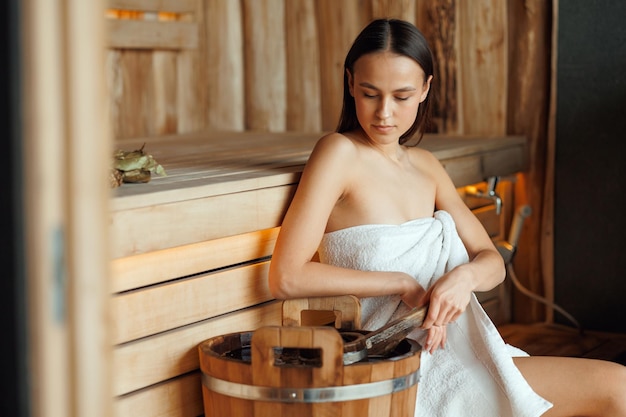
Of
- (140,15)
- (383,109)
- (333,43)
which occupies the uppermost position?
(140,15)

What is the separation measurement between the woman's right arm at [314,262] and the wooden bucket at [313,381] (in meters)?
0.27

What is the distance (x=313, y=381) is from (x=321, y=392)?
0.08 feet

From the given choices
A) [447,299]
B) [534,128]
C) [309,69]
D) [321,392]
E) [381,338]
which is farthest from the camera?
[309,69]

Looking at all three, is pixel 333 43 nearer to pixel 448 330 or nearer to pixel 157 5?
pixel 157 5

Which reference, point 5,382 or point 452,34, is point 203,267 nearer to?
point 5,382

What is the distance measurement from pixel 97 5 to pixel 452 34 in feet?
8.80

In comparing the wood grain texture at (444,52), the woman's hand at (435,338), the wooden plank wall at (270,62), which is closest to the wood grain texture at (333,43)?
the wooden plank wall at (270,62)

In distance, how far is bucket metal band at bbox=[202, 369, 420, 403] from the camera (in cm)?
183

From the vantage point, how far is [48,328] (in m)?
1.09

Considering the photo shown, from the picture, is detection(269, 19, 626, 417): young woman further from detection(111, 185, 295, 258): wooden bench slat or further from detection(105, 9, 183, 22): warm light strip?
detection(105, 9, 183, 22): warm light strip

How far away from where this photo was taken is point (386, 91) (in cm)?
220

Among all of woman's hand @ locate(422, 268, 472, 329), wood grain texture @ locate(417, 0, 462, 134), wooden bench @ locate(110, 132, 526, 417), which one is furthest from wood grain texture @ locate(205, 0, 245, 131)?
woman's hand @ locate(422, 268, 472, 329)

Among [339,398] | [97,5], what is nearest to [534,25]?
[339,398]

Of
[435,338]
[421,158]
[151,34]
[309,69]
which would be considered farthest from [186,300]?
[309,69]
